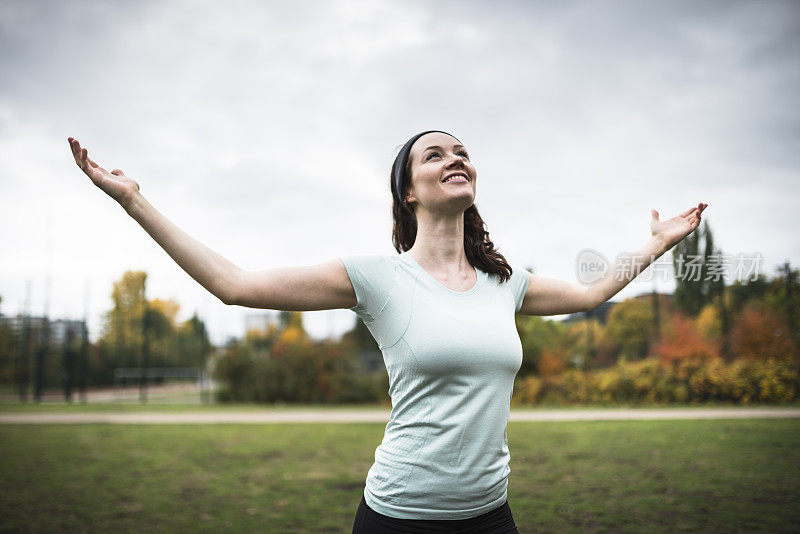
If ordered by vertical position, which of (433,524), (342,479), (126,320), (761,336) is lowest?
(342,479)

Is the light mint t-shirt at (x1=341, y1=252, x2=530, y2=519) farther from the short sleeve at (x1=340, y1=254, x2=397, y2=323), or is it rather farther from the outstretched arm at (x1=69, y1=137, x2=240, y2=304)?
the outstretched arm at (x1=69, y1=137, x2=240, y2=304)

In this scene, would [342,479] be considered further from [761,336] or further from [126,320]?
[126,320]

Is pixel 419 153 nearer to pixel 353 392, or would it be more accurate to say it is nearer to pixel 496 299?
pixel 496 299

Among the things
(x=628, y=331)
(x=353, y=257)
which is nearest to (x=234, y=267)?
(x=353, y=257)

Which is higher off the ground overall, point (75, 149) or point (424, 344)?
point (75, 149)

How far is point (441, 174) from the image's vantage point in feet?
5.96

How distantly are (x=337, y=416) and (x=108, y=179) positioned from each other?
14.8 metres

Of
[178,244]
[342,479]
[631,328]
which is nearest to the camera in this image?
[178,244]

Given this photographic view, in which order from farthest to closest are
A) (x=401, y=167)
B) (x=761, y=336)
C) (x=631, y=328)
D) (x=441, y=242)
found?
(x=631, y=328), (x=761, y=336), (x=401, y=167), (x=441, y=242)

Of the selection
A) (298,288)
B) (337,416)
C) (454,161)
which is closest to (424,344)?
(298,288)

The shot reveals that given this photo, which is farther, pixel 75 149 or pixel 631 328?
pixel 631 328

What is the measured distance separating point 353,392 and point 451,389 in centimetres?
2028

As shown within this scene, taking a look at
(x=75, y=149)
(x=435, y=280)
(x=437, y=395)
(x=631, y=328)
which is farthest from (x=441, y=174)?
(x=631, y=328)

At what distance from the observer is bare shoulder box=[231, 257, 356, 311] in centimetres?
152
